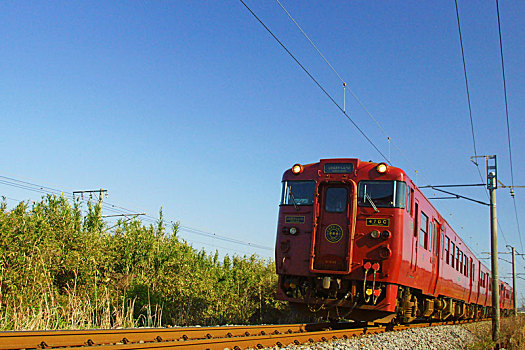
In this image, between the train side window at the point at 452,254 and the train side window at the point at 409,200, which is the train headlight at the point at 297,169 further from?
the train side window at the point at 452,254

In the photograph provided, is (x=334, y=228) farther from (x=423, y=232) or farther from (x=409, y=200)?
(x=423, y=232)

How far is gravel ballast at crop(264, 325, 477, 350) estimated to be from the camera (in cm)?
793

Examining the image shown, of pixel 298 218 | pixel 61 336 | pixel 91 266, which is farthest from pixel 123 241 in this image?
pixel 61 336

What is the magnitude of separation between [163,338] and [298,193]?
511 centimetres

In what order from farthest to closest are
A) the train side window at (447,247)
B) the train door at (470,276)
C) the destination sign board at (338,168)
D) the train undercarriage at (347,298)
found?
the train door at (470,276), the train side window at (447,247), the destination sign board at (338,168), the train undercarriage at (347,298)

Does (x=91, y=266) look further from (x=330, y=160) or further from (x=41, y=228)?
(x=330, y=160)

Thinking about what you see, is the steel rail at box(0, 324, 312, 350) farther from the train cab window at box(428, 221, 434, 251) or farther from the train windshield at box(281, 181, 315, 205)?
the train cab window at box(428, 221, 434, 251)

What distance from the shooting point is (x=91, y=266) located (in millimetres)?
12539

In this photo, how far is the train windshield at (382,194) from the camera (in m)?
10.3

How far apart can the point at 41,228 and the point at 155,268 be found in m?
4.17

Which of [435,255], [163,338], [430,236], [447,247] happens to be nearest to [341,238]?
[430,236]

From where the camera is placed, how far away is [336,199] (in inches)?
423

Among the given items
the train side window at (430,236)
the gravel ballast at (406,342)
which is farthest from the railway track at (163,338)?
the train side window at (430,236)

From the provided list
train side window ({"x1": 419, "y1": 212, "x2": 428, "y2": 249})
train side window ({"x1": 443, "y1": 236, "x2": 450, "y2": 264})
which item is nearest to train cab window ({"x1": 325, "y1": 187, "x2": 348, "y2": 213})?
train side window ({"x1": 419, "y1": 212, "x2": 428, "y2": 249})
